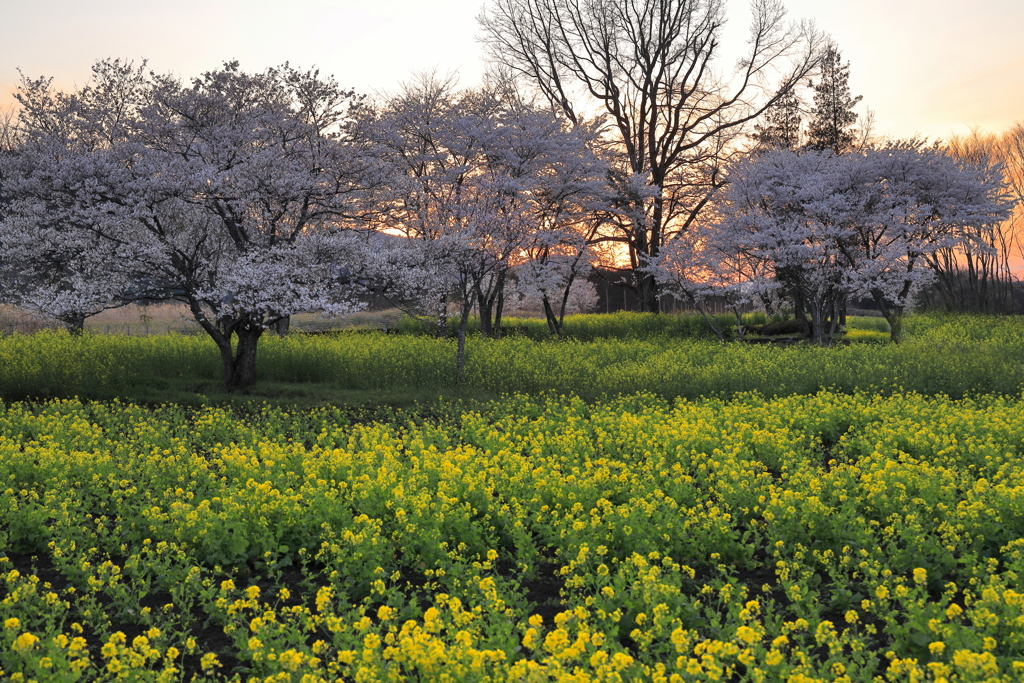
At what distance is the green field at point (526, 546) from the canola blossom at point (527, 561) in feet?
0.12

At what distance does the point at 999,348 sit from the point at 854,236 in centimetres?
662

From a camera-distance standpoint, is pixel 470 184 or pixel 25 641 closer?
pixel 25 641

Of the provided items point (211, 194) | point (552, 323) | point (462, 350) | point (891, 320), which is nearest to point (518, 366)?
point (462, 350)

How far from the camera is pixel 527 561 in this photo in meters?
6.14

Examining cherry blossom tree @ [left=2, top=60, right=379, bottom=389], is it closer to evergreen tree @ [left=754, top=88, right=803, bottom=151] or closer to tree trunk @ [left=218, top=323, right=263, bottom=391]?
tree trunk @ [left=218, top=323, right=263, bottom=391]

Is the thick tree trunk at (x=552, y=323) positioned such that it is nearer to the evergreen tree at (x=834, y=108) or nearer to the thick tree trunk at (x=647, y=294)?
the thick tree trunk at (x=647, y=294)

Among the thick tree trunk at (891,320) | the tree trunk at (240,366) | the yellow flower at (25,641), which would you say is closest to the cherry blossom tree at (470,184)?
the tree trunk at (240,366)

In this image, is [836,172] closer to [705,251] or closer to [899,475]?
[705,251]

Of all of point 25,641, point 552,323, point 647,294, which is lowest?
point 25,641

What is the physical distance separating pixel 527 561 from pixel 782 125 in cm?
3857

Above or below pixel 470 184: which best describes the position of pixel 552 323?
below

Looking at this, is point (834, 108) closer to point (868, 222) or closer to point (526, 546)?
point (868, 222)

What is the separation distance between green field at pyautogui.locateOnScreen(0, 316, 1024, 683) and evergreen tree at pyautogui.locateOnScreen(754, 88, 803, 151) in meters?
27.5

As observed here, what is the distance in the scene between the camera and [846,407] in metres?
12.5
